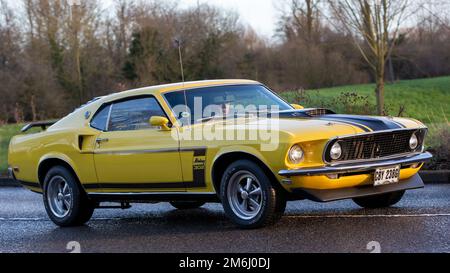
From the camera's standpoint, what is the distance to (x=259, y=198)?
7.11m

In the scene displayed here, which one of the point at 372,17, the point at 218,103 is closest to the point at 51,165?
the point at 218,103

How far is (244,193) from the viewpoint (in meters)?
7.17

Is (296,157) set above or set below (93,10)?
below

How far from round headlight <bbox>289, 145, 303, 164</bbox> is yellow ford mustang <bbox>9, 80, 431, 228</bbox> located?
1 centimetres

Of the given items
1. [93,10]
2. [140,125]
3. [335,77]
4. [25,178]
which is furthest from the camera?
[335,77]

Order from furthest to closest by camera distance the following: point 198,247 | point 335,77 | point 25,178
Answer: point 335,77 < point 25,178 < point 198,247

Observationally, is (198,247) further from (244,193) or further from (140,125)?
(140,125)

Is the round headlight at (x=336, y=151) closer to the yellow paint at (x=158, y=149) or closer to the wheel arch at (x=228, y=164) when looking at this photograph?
the yellow paint at (x=158, y=149)

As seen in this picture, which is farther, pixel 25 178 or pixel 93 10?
pixel 93 10

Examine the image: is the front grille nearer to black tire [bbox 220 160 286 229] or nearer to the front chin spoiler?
the front chin spoiler

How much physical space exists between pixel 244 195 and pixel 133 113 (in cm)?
198

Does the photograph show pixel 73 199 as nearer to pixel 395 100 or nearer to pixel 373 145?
pixel 373 145
